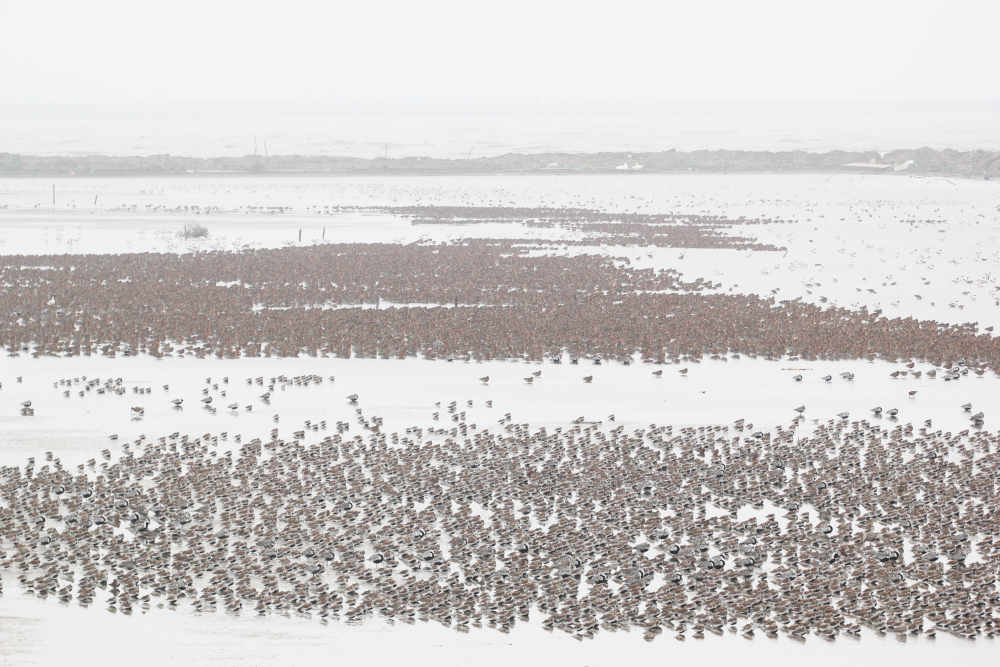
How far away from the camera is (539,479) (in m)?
14.3

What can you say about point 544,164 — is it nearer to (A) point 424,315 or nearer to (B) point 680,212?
(B) point 680,212

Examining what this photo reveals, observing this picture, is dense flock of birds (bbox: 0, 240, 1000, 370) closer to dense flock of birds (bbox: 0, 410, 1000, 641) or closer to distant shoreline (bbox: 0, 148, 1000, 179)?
dense flock of birds (bbox: 0, 410, 1000, 641)

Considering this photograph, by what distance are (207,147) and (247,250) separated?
88.7 meters

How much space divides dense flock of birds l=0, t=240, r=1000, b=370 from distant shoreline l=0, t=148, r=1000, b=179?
57.6 metres

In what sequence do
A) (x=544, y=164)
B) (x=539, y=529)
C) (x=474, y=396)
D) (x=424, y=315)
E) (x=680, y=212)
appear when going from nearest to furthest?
(x=539, y=529) < (x=474, y=396) < (x=424, y=315) < (x=680, y=212) < (x=544, y=164)

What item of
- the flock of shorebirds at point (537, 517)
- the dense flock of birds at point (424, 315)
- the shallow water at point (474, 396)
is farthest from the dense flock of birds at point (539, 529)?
the dense flock of birds at point (424, 315)

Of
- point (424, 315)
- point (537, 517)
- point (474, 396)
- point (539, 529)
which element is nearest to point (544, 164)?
point (424, 315)

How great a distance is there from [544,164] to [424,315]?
239 feet

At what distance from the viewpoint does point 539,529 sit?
12.6 metres

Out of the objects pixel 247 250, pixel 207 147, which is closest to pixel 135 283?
pixel 247 250

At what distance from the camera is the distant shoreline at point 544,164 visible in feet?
288

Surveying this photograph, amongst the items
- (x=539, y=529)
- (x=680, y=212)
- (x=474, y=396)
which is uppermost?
(x=680, y=212)

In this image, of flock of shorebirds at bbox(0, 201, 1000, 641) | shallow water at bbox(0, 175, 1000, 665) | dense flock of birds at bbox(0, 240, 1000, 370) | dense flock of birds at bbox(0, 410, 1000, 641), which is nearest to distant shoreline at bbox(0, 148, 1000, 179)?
shallow water at bbox(0, 175, 1000, 665)

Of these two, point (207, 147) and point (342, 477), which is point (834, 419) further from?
point (207, 147)
